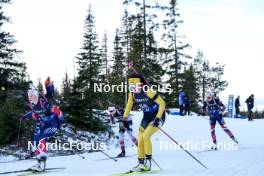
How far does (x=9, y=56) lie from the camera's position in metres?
27.5

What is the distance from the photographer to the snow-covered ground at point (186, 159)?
11.2m

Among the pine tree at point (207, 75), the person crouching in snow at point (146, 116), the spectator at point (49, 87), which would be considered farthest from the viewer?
the pine tree at point (207, 75)

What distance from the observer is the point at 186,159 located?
14414mm

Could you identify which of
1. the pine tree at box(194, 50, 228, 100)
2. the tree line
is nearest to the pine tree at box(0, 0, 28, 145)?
the tree line

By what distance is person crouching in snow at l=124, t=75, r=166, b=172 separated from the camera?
10477 millimetres

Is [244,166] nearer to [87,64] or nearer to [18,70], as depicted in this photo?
[18,70]

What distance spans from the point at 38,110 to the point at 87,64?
3706 cm

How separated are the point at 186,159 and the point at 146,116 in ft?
13.6

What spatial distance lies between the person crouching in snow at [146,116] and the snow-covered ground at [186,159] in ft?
1.71

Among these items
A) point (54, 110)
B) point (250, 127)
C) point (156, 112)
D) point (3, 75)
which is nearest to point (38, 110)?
point (54, 110)

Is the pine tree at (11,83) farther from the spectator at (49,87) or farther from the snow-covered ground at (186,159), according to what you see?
the spectator at (49,87)

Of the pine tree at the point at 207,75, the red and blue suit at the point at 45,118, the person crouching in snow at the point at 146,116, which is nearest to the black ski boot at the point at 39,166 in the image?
the red and blue suit at the point at 45,118

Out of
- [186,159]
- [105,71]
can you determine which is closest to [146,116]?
[186,159]

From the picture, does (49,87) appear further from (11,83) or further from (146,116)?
(11,83)
